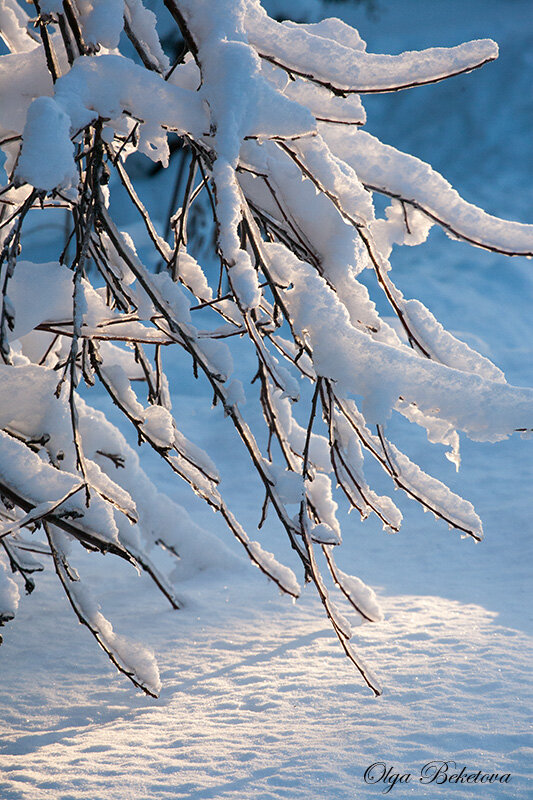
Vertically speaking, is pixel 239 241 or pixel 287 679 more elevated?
pixel 239 241

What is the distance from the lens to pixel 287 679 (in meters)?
1.92

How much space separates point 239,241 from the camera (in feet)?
3.34

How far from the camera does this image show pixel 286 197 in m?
1.22

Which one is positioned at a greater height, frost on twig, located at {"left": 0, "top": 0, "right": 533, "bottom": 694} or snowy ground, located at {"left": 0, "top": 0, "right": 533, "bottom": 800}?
frost on twig, located at {"left": 0, "top": 0, "right": 533, "bottom": 694}

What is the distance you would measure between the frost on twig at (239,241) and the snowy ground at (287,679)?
0.26 metres

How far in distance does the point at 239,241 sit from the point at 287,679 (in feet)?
4.46

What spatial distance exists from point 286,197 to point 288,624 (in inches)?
67.4

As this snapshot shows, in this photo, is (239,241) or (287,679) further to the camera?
(287,679)

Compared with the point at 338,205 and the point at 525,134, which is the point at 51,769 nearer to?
the point at 338,205

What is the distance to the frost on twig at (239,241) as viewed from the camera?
3.03 ft

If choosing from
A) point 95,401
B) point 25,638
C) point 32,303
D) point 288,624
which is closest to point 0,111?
point 32,303

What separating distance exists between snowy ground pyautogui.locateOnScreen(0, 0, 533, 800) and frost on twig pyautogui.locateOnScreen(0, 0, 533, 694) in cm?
26

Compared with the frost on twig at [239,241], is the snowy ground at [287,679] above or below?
below

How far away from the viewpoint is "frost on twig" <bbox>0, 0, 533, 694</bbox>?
923 millimetres
